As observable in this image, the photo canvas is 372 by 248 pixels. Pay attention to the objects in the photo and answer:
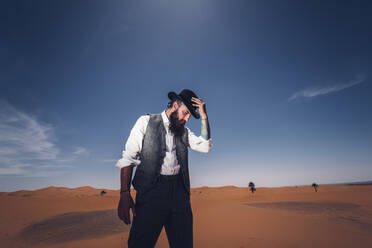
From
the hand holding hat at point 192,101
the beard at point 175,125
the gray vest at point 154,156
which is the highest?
the hand holding hat at point 192,101

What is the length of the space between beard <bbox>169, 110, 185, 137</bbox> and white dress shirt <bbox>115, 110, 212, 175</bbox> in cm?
4

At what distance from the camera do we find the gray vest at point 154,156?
1744 mm

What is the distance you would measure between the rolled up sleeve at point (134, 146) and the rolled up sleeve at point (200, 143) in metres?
0.66

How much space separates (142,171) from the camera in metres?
1.77

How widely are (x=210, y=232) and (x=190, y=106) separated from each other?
502 centimetres

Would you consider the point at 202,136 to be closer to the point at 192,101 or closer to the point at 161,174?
the point at 192,101

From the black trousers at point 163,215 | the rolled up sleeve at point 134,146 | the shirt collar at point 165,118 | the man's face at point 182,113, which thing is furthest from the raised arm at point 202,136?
the rolled up sleeve at point 134,146

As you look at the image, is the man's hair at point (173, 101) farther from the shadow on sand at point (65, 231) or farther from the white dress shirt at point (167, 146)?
the shadow on sand at point (65, 231)

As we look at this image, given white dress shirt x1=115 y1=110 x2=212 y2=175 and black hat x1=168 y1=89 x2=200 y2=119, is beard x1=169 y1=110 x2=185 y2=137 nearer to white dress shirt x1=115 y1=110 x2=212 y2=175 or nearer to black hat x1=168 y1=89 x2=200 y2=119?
white dress shirt x1=115 y1=110 x2=212 y2=175

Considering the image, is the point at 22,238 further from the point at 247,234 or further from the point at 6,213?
the point at 247,234

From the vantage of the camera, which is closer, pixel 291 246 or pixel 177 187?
pixel 177 187

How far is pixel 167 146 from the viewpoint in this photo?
2.01 m

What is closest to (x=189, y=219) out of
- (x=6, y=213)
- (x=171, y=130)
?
(x=171, y=130)

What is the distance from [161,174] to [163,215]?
40 cm
